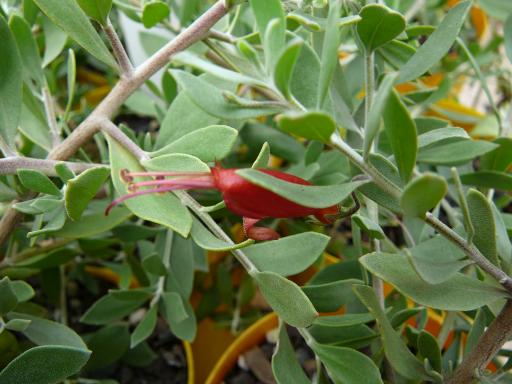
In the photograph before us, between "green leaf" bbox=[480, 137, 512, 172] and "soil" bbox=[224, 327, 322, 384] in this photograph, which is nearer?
"green leaf" bbox=[480, 137, 512, 172]

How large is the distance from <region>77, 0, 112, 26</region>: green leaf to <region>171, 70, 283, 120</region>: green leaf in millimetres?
151

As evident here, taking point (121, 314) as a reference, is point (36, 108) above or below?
above

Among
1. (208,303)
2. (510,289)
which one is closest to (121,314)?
(208,303)

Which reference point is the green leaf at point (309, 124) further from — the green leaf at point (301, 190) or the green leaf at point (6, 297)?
the green leaf at point (6, 297)

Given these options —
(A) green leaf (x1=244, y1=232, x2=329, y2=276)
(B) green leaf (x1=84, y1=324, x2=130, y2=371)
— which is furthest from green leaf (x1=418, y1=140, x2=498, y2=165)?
(B) green leaf (x1=84, y1=324, x2=130, y2=371)

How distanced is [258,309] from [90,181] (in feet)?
1.75

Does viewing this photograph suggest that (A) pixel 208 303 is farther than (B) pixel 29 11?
Yes

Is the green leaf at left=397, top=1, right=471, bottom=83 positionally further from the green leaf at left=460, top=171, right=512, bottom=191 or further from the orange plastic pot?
the orange plastic pot

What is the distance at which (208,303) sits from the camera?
0.87 meters

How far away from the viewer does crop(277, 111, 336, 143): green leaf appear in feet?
1.02

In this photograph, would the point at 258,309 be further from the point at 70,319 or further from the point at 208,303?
the point at 70,319

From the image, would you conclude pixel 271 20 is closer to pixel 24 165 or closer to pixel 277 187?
pixel 277 187

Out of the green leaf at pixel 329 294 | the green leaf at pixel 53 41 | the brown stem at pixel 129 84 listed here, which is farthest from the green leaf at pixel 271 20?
the green leaf at pixel 53 41

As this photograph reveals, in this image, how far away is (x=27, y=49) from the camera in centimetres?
61
